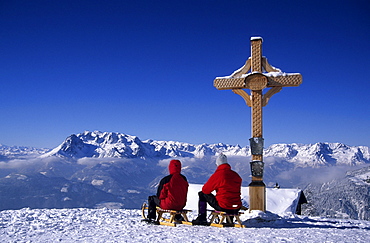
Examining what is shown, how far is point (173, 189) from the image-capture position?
832cm

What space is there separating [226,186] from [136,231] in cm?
235

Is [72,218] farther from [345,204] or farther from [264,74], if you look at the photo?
[345,204]

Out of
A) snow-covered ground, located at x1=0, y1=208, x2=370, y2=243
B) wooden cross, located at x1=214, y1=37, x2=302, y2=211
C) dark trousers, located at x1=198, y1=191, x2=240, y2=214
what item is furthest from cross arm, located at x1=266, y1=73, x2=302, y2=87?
dark trousers, located at x1=198, y1=191, x2=240, y2=214

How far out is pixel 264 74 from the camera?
35.2ft

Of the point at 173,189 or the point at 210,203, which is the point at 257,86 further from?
the point at 173,189

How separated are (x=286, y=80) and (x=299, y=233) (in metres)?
4.96

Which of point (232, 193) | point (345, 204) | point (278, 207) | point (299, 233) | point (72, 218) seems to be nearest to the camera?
point (299, 233)

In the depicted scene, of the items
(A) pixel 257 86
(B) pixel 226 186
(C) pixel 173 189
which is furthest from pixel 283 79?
(C) pixel 173 189

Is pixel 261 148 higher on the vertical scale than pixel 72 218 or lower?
higher

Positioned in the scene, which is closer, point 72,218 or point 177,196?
point 177,196

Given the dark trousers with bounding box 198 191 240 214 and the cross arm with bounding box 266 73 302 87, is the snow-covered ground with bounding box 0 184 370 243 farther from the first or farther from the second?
the cross arm with bounding box 266 73 302 87

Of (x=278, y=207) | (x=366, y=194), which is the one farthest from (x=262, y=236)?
(x=366, y=194)

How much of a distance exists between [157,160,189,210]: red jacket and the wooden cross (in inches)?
124

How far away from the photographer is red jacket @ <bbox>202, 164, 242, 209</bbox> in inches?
319
